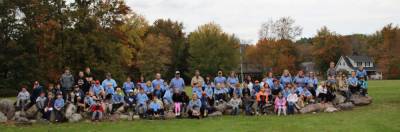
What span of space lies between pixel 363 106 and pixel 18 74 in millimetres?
28485

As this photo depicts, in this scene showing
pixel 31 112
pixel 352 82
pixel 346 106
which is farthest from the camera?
pixel 352 82

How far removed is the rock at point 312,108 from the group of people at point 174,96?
0.93 ft

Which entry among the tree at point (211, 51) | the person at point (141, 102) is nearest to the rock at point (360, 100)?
the person at point (141, 102)

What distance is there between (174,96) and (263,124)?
4.90 metres

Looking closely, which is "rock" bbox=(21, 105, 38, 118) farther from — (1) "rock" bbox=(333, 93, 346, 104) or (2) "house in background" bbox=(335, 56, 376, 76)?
(2) "house in background" bbox=(335, 56, 376, 76)

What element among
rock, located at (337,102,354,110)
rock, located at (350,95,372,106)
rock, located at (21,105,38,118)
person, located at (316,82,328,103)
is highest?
person, located at (316,82,328,103)

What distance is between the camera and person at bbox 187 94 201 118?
19328 mm

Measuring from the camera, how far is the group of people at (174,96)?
63.5 ft

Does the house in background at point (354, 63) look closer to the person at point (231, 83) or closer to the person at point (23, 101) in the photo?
the person at point (231, 83)

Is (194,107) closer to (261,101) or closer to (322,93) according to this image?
(261,101)

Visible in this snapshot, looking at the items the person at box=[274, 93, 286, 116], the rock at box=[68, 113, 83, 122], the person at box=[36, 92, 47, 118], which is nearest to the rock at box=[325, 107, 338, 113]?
the person at box=[274, 93, 286, 116]

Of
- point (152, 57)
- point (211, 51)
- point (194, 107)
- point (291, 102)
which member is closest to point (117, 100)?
point (194, 107)

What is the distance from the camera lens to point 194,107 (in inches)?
770

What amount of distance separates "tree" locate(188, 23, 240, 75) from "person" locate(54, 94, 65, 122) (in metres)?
44.4
